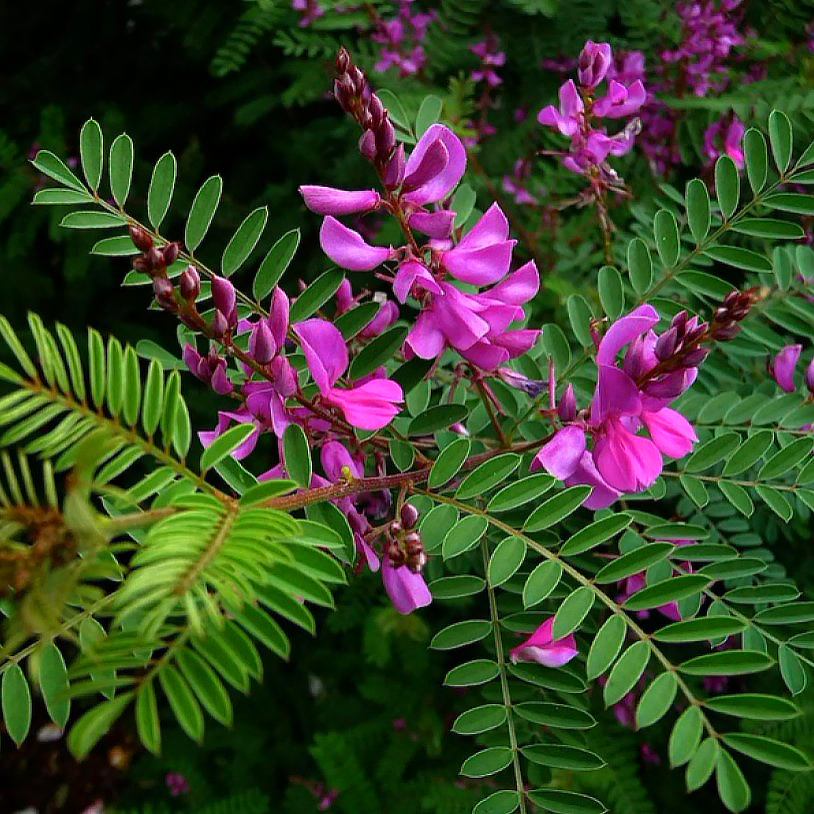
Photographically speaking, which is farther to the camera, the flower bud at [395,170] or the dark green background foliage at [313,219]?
the dark green background foliage at [313,219]

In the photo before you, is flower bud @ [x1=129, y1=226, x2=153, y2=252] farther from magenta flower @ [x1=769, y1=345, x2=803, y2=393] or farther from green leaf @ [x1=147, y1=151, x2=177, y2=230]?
magenta flower @ [x1=769, y1=345, x2=803, y2=393]

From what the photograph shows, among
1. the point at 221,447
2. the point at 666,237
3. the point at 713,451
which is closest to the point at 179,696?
the point at 221,447

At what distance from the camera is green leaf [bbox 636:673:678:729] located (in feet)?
2.28

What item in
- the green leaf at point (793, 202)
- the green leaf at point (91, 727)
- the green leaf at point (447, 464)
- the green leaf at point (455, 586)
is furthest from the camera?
the green leaf at point (793, 202)

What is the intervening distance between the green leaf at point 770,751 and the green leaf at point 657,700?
0.17 feet

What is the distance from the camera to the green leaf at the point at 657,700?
2.28 ft

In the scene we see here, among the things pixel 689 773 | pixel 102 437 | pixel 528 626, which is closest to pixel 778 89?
pixel 528 626

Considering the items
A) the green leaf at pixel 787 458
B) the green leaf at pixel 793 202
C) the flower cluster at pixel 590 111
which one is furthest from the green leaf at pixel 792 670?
the flower cluster at pixel 590 111

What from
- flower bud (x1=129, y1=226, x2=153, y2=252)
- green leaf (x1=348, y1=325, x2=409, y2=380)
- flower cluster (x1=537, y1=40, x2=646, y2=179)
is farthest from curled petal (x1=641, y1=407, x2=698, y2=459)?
flower cluster (x1=537, y1=40, x2=646, y2=179)

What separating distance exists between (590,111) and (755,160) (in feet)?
0.93

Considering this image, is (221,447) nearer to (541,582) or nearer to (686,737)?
(541,582)

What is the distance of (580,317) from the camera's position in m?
1.20

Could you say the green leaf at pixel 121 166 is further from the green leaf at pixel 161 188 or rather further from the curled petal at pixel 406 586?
the curled petal at pixel 406 586

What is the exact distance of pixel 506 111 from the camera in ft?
7.59
